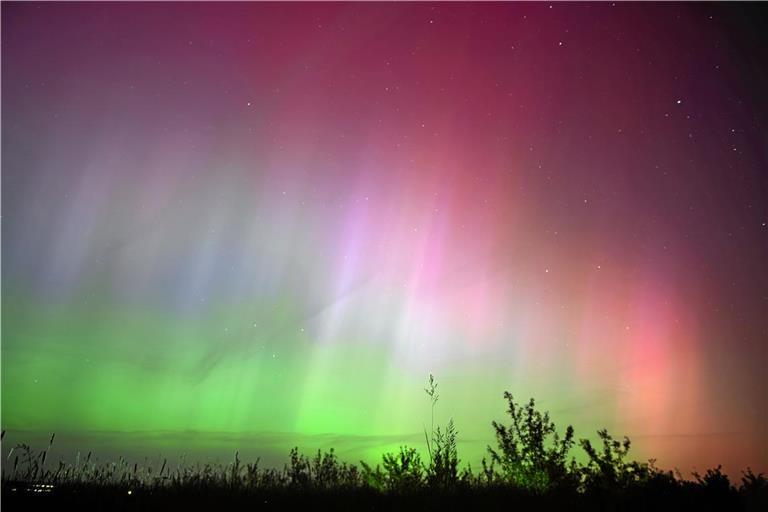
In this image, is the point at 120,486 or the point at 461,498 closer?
the point at 461,498

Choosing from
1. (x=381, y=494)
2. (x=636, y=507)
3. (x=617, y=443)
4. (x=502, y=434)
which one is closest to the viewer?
(x=636, y=507)

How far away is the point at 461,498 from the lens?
777 centimetres

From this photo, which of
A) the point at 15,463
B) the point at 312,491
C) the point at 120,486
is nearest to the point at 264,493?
the point at 312,491

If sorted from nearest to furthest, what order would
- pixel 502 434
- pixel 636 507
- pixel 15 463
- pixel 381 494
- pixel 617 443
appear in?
pixel 636 507 → pixel 381 494 → pixel 15 463 → pixel 617 443 → pixel 502 434

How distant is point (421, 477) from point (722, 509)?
15.4 ft

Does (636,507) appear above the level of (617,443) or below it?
below

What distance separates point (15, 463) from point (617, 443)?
35.9ft

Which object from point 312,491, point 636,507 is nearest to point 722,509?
point 636,507

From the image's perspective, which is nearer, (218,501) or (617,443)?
(218,501)

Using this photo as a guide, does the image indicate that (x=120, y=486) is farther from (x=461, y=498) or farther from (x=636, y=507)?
(x=636, y=507)

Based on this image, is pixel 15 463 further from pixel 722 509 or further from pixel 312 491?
pixel 722 509

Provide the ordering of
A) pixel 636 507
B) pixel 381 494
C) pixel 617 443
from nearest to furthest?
pixel 636 507 < pixel 381 494 < pixel 617 443

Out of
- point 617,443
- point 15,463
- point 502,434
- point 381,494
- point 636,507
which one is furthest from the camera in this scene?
point 502,434

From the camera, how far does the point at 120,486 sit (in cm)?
840
